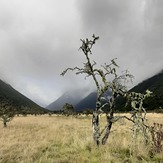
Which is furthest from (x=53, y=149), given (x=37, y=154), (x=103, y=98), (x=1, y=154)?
(x=103, y=98)

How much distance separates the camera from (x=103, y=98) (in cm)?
1464

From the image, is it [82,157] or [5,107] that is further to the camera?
[5,107]

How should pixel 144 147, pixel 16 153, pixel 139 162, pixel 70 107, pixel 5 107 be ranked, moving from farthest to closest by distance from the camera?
1. pixel 70 107
2. pixel 5 107
3. pixel 16 153
4. pixel 144 147
5. pixel 139 162

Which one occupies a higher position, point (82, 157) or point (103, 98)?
point (103, 98)

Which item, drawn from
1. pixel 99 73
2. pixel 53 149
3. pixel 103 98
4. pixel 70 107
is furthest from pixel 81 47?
pixel 70 107

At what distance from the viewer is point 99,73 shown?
1534 cm

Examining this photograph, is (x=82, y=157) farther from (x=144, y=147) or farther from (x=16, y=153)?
(x=16, y=153)

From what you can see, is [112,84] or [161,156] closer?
[161,156]

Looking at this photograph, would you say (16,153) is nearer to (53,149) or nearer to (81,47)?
(53,149)

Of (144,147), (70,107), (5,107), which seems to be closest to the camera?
(144,147)

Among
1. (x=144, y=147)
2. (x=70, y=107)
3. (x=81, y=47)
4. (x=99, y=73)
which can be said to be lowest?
(x=144, y=147)

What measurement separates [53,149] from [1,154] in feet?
8.05

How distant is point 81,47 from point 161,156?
6.56m

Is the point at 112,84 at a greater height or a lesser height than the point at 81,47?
lesser
